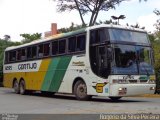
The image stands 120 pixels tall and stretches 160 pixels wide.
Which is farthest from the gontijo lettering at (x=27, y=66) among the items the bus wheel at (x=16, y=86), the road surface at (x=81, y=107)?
the road surface at (x=81, y=107)

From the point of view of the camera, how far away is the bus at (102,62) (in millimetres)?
19203

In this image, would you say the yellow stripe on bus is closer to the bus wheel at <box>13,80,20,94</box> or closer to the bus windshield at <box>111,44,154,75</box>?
the bus wheel at <box>13,80,20,94</box>

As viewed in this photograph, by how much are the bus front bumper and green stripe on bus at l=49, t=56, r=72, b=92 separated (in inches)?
157

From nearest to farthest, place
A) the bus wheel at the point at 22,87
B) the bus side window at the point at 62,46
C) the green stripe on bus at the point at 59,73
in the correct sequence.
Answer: the green stripe on bus at the point at 59,73
the bus side window at the point at 62,46
the bus wheel at the point at 22,87

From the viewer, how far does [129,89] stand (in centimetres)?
1931

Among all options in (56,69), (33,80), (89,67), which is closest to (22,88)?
(33,80)

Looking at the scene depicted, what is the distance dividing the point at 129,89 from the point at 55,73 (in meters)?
5.79

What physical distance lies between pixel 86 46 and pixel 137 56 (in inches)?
96.9

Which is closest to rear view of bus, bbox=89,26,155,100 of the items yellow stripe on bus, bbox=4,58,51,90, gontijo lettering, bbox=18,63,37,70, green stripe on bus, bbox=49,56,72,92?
green stripe on bus, bbox=49,56,72,92

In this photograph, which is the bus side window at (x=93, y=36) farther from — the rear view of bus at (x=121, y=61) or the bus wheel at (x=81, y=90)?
the bus wheel at (x=81, y=90)

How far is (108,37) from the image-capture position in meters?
19.4

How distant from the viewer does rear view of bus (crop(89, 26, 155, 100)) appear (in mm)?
19078

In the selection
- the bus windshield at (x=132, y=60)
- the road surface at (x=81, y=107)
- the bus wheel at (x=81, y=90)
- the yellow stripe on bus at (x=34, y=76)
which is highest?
the bus windshield at (x=132, y=60)

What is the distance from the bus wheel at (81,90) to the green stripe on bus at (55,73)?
1439 millimetres
